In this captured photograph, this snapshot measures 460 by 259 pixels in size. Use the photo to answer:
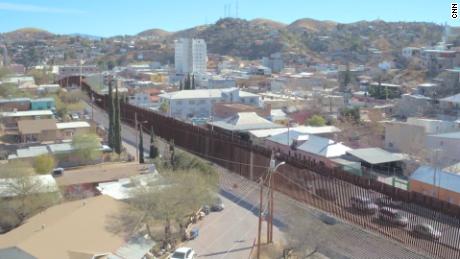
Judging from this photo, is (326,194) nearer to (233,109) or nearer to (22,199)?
(22,199)

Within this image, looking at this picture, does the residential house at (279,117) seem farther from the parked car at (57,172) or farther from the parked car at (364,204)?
the parked car at (364,204)

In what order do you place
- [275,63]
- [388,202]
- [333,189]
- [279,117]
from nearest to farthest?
1. [388,202]
2. [333,189]
3. [279,117]
4. [275,63]

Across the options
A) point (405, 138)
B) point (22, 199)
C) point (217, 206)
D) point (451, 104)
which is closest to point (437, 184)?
point (217, 206)

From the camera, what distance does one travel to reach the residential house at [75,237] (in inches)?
276

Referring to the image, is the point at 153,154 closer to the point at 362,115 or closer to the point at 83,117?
the point at 83,117

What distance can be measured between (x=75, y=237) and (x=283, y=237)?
308 cm

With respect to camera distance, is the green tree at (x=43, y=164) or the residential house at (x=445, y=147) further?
the residential house at (x=445, y=147)

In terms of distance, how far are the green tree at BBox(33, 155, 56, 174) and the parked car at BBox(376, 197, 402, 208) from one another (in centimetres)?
755

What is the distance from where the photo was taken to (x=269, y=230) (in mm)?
7344

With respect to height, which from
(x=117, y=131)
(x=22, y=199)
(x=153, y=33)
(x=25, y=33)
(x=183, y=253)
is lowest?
(x=183, y=253)

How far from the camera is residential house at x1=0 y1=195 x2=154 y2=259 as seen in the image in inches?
276

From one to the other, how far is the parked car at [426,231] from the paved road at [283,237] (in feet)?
0.98

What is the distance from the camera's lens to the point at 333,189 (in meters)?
8.56

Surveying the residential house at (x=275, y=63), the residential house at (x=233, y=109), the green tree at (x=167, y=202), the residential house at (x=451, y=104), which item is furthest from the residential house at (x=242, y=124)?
the residential house at (x=275, y=63)
